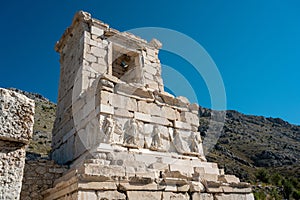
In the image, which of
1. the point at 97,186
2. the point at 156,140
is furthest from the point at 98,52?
the point at 97,186

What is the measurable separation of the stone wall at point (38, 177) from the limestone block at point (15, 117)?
17.0ft

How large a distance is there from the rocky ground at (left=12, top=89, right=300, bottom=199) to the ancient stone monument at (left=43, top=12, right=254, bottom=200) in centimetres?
1425

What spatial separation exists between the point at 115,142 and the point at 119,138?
182 mm

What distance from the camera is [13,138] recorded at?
212 centimetres

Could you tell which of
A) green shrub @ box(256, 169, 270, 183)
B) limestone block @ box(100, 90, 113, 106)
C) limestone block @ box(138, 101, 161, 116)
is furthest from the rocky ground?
limestone block @ box(100, 90, 113, 106)

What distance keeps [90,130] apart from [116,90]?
4.02 feet


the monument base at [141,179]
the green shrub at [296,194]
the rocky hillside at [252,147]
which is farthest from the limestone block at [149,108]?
the green shrub at [296,194]

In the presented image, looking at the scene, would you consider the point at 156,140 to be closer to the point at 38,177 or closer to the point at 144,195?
the point at 144,195

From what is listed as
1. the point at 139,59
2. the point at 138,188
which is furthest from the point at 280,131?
the point at 138,188

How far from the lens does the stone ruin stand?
5.53 metres

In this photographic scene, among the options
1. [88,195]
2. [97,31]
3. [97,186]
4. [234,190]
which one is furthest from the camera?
[97,31]

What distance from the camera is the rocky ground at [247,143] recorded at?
106 feet

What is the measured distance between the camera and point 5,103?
2133 millimetres

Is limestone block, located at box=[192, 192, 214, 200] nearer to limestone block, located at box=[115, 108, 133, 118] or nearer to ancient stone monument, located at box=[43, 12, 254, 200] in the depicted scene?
ancient stone monument, located at box=[43, 12, 254, 200]
